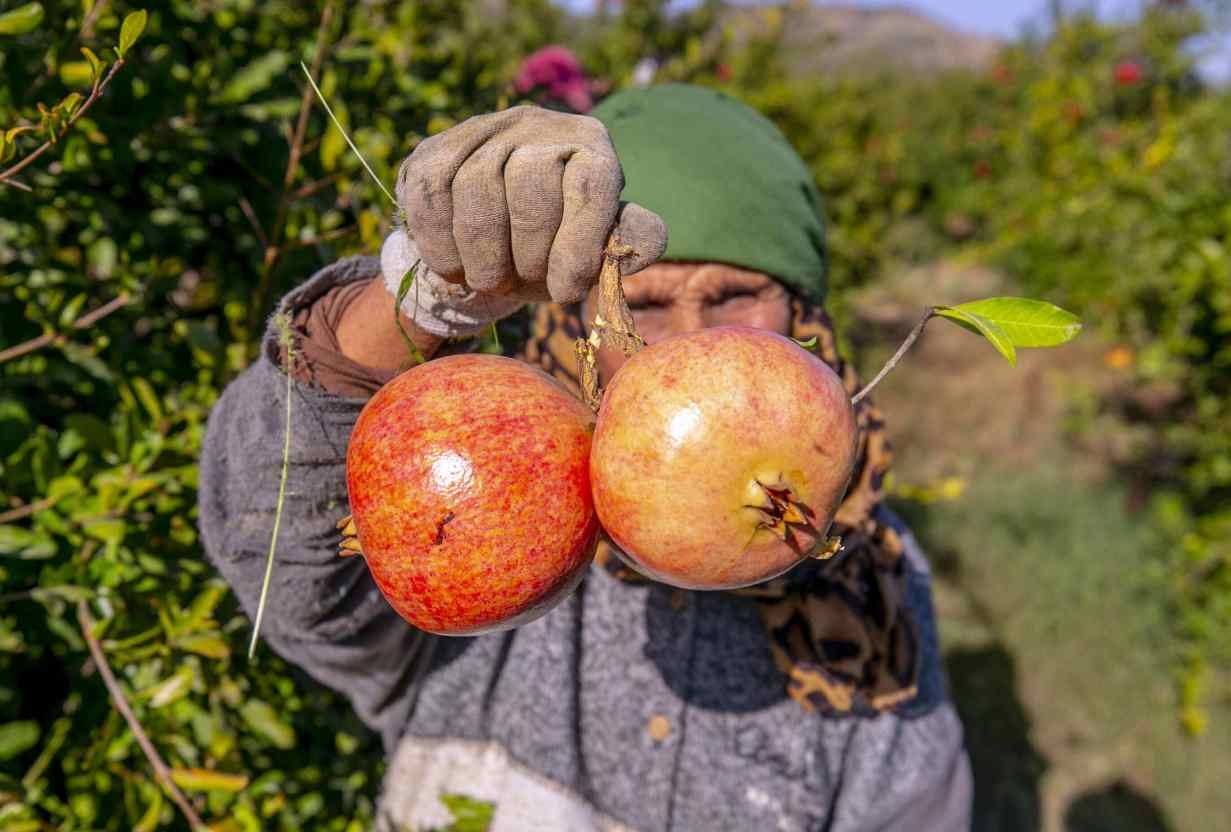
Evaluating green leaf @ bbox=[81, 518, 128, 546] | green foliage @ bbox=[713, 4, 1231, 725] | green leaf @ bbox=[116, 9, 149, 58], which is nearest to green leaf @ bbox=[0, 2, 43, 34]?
green leaf @ bbox=[116, 9, 149, 58]

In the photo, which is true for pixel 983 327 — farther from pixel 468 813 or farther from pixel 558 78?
pixel 558 78

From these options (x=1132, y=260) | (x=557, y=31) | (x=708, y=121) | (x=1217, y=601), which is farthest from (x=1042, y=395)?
(x=708, y=121)

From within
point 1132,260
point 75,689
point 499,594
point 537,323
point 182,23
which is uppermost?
point 182,23

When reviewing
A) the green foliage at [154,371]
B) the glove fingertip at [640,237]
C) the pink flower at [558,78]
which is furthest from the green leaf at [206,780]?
the pink flower at [558,78]

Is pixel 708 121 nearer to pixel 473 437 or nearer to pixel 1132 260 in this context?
pixel 473 437

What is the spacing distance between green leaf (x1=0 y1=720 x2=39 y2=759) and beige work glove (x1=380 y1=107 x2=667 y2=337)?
38.7 inches

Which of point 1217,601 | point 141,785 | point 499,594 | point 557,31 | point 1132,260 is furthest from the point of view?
point 557,31

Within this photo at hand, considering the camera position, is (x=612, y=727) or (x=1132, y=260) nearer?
(x=612, y=727)

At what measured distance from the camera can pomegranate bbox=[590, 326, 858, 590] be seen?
718 mm

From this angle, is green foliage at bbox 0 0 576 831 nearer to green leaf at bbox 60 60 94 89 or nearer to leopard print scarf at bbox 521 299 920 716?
green leaf at bbox 60 60 94 89

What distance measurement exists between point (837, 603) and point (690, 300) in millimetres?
618

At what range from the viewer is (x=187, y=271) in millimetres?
1683

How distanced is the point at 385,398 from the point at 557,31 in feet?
17.3

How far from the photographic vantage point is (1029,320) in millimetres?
726
